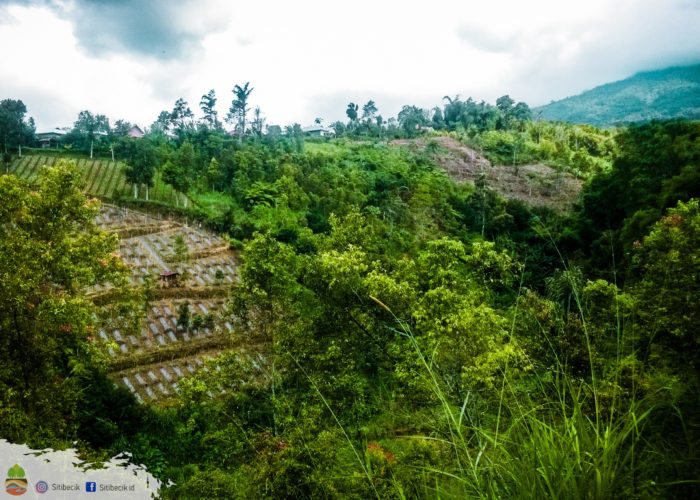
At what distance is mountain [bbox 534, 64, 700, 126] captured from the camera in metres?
104

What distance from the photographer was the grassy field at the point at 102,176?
27141 millimetres

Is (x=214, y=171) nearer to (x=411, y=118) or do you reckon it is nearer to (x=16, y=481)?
(x=16, y=481)

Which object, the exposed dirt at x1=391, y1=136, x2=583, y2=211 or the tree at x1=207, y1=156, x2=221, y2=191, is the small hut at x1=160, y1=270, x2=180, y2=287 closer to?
the tree at x1=207, y1=156, x2=221, y2=191

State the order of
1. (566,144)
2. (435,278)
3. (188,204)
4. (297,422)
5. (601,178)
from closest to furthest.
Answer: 1. (297,422)
2. (435,278)
3. (601,178)
4. (188,204)
5. (566,144)

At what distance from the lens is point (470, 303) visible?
7262mm

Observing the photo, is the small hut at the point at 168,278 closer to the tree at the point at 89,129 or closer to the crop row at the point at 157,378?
the crop row at the point at 157,378

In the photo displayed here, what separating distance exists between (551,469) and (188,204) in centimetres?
2893

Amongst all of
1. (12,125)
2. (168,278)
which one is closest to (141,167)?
(168,278)

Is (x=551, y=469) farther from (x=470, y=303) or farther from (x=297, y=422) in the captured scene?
(x=470, y=303)

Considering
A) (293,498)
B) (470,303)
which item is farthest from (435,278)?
(293,498)

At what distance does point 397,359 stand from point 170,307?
12.3 meters

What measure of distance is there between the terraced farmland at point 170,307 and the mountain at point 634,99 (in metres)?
91.7

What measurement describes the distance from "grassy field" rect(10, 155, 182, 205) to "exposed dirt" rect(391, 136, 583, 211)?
790 inches

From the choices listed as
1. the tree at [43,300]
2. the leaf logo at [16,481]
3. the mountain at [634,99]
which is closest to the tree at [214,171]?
the tree at [43,300]
